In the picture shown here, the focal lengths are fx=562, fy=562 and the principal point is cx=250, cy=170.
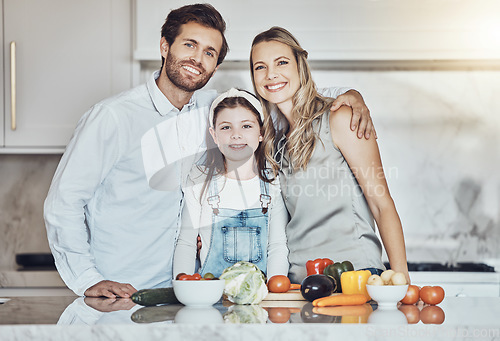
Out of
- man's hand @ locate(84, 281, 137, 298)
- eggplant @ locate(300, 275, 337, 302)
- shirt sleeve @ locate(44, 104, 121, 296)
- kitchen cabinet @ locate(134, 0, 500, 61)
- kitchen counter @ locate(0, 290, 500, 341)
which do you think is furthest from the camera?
kitchen cabinet @ locate(134, 0, 500, 61)

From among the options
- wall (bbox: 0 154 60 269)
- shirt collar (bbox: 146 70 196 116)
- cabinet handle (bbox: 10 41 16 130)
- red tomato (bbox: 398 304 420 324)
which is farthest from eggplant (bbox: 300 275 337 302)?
wall (bbox: 0 154 60 269)

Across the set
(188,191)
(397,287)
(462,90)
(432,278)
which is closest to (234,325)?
(397,287)

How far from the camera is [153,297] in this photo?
4.30ft

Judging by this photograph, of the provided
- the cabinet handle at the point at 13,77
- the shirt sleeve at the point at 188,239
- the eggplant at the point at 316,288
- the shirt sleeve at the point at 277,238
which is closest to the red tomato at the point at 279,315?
the eggplant at the point at 316,288

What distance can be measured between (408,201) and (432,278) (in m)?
0.48

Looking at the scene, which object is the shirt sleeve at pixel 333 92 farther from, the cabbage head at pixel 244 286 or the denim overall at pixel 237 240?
the cabbage head at pixel 244 286

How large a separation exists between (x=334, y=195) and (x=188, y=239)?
54cm

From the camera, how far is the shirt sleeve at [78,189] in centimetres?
188

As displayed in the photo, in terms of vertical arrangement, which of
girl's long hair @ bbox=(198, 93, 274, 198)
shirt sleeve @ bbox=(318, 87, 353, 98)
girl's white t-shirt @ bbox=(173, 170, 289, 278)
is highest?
shirt sleeve @ bbox=(318, 87, 353, 98)

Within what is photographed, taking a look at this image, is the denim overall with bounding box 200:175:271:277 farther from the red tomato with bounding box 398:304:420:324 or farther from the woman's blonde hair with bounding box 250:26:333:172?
the red tomato with bounding box 398:304:420:324

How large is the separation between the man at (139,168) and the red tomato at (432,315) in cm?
80

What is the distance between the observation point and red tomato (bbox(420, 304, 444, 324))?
1104mm

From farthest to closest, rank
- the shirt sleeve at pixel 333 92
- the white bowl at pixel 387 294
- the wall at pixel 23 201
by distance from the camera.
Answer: the wall at pixel 23 201
the shirt sleeve at pixel 333 92
the white bowl at pixel 387 294

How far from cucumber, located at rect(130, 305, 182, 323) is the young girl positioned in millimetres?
647
